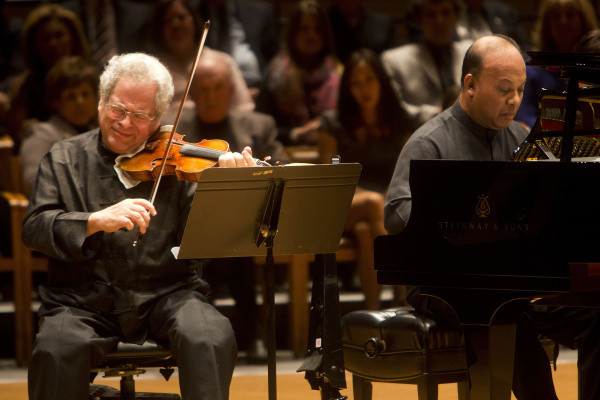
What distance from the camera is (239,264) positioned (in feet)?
15.3

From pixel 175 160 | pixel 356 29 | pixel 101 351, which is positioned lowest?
pixel 101 351

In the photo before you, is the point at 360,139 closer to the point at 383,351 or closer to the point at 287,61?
the point at 287,61

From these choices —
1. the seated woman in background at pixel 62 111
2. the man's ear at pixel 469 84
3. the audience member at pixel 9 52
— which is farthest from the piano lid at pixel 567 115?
the audience member at pixel 9 52

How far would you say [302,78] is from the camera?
543 cm

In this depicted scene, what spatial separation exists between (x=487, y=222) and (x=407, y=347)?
65 cm

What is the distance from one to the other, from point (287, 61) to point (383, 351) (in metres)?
2.81

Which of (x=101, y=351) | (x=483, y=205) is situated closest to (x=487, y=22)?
(x=483, y=205)

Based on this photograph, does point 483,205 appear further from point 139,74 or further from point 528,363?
point 139,74

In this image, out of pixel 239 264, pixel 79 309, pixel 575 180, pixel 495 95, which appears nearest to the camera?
pixel 575 180

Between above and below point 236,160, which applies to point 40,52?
above

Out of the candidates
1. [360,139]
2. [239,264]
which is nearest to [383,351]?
[239,264]

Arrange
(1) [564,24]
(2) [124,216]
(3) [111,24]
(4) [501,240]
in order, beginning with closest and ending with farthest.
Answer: (4) [501,240], (2) [124,216], (1) [564,24], (3) [111,24]

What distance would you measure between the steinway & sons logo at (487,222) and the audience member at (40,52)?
10.1 feet

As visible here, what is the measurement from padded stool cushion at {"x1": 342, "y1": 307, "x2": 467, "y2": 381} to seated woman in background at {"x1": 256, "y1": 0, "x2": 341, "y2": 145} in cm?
239
